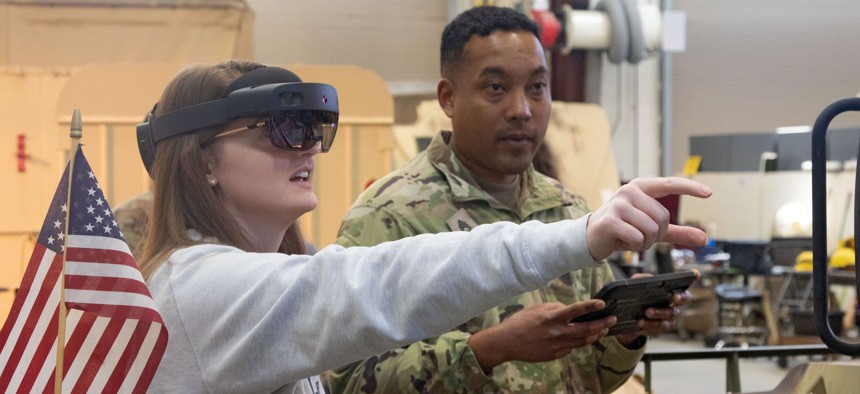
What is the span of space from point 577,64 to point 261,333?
1266cm

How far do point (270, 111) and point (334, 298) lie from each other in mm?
344

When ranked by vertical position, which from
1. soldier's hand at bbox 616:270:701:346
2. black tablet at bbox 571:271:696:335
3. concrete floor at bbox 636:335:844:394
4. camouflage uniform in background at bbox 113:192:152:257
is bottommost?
concrete floor at bbox 636:335:844:394

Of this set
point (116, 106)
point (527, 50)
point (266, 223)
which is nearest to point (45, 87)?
point (116, 106)

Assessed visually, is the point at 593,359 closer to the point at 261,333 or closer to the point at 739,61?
the point at 261,333

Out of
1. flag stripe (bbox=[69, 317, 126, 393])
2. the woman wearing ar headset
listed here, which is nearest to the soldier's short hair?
the woman wearing ar headset

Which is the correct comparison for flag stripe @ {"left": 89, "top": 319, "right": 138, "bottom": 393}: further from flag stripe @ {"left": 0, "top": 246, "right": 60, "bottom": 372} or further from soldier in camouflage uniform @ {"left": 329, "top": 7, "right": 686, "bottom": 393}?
soldier in camouflage uniform @ {"left": 329, "top": 7, "right": 686, "bottom": 393}

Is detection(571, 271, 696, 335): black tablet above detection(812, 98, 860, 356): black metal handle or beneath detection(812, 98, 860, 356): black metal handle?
beneath

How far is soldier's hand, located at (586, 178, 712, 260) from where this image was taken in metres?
1.15

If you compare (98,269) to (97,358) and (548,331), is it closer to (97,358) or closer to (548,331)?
(97,358)

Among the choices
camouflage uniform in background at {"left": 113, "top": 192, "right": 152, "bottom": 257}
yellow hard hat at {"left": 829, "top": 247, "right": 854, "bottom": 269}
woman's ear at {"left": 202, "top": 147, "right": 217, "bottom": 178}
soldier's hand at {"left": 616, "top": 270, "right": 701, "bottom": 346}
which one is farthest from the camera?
yellow hard hat at {"left": 829, "top": 247, "right": 854, "bottom": 269}

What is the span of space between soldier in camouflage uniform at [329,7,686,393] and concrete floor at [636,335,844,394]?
17.8 feet

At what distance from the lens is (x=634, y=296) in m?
2.04

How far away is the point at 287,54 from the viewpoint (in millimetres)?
13461

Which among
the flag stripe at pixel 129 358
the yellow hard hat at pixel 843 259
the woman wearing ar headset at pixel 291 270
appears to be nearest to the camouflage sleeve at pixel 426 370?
the woman wearing ar headset at pixel 291 270
